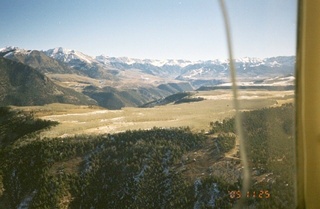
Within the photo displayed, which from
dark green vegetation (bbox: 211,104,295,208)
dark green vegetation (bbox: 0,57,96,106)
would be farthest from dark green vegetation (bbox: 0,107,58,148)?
dark green vegetation (bbox: 0,57,96,106)

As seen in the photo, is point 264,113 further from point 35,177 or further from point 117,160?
point 35,177

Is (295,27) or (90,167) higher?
(295,27)

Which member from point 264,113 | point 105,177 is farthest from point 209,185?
point 264,113

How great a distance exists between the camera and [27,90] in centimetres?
15225

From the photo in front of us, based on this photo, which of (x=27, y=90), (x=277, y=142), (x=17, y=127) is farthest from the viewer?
(x=27, y=90)

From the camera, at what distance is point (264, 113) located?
1.54m

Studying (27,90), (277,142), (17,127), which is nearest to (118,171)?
(17,127)

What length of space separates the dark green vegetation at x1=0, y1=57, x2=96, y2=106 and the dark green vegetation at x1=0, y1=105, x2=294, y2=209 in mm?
121188

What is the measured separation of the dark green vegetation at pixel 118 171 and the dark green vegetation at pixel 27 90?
121 metres

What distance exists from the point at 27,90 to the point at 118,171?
142m

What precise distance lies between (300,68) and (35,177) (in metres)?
28.1

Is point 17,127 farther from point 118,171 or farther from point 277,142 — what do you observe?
point 277,142

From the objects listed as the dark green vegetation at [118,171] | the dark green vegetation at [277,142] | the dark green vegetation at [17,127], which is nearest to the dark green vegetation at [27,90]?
the dark green vegetation at [17,127]

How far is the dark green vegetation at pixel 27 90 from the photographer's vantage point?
5669 inches
